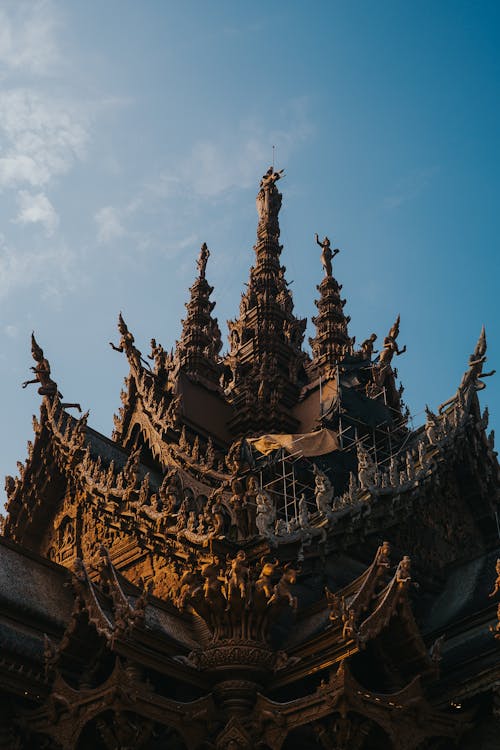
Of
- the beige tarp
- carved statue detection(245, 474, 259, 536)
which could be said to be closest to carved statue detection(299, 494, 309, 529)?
carved statue detection(245, 474, 259, 536)

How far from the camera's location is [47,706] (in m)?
10.1

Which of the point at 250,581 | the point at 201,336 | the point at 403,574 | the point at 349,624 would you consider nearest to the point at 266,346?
the point at 201,336

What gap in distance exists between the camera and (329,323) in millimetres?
26391

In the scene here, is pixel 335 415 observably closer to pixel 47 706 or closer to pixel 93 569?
pixel 93 569

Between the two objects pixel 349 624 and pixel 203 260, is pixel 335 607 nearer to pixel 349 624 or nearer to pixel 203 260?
pixel 349 624

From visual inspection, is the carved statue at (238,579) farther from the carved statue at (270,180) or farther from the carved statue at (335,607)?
the carved statue at (270,180)

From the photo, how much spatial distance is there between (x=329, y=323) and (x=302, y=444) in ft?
33.2

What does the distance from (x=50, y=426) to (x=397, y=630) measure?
30.5ft

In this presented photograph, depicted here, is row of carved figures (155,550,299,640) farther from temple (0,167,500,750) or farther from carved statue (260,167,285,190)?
carved statue (260,167,285,190)

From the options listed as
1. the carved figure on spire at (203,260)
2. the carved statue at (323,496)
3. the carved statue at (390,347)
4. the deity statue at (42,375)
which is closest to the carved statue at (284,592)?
the carved statue at (323,496)

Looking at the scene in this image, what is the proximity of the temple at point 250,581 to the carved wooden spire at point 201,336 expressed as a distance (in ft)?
11.9

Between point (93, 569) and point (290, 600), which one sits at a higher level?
point (93, 569)

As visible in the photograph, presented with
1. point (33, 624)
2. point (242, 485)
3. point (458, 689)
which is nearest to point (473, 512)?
point (242, 485)

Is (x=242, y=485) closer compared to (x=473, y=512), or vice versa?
(x=242, y=485)
